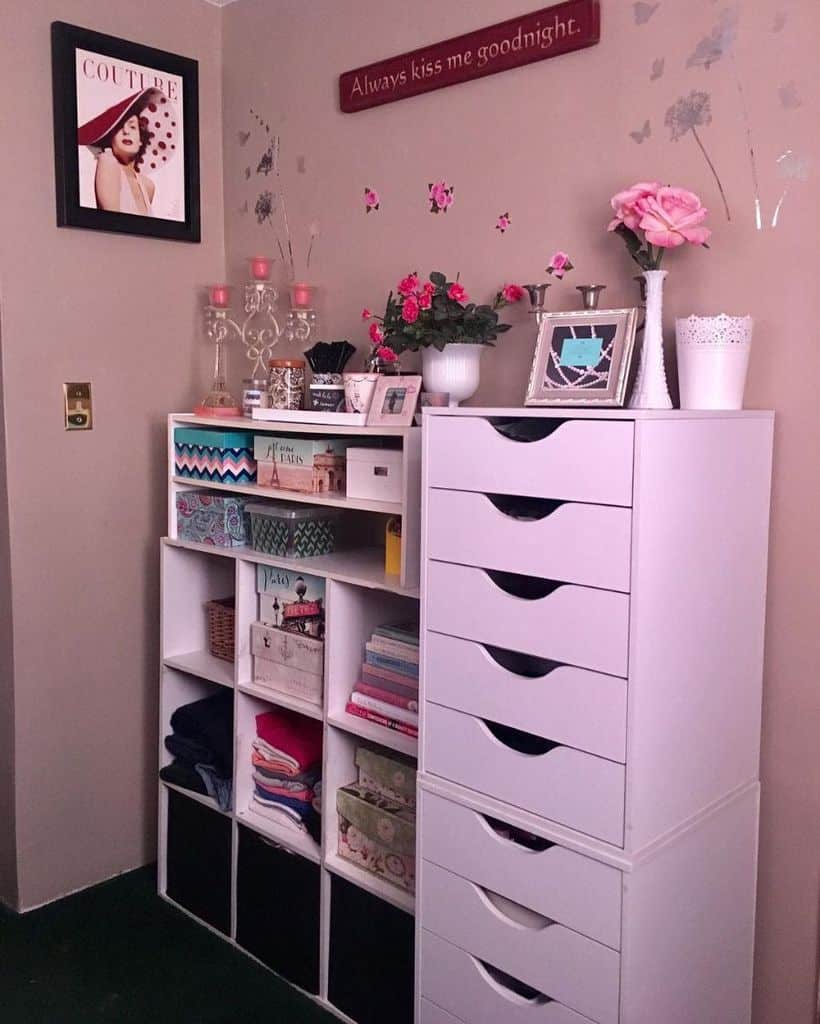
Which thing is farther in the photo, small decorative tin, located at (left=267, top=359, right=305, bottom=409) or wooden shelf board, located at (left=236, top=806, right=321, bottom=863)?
small decorative tin, located at (left=267, top=359, right=305, bottom=409)

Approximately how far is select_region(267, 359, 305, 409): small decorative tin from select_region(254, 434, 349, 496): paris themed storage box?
0.16 meters

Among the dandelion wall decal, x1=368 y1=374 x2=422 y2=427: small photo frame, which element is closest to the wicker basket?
Answer: x1=368 y1=374 x2=422 y2=427: small photo frame

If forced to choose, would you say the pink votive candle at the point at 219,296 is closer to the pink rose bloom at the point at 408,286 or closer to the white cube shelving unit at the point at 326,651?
the white cube shelving unit at the point at 326,651

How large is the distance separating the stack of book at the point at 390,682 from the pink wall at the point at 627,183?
23.3 inches

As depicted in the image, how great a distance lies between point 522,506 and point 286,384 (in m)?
0.91

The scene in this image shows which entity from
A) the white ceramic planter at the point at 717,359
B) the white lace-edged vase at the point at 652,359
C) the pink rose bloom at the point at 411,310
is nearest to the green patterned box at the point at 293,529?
the pink rose bloom at the point at 411,310

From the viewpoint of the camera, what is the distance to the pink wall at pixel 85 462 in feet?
8.21

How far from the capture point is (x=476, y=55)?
219 centimetres

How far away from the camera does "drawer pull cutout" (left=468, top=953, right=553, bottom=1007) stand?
1.76m

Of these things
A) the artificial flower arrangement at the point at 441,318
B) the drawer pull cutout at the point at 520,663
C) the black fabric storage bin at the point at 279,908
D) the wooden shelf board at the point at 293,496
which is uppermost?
the artificial flower arrangement at the point at 441,318

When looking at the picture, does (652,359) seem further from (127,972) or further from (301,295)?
(127,972)

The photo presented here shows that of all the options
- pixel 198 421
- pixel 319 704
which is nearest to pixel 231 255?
pixel 198 421

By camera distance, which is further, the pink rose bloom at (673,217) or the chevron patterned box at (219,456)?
the chevron patterned box at (219,456)

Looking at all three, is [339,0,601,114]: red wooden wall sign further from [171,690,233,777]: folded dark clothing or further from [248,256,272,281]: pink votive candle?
[171,690,233,777]: folded dark clothing
